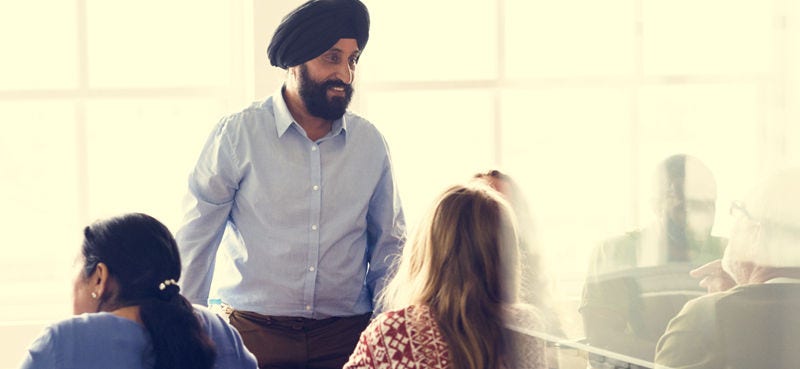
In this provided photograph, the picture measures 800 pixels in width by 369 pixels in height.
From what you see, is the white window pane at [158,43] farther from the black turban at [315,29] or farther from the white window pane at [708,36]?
the white window pane at [708,36]

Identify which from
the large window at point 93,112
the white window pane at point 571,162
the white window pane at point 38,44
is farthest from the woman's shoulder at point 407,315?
the white window pane at point 38,44

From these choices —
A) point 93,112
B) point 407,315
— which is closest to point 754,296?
point 407,315

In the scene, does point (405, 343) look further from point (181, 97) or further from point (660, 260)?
point (181, 97)

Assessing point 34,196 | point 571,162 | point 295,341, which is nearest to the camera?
point 295,341

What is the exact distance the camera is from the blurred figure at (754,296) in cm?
187

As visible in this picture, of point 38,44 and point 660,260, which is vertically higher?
point 38,44

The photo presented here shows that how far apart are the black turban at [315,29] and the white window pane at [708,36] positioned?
814 mm

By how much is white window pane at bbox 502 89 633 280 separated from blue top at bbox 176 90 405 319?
43 cm

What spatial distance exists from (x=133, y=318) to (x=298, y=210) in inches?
31.0

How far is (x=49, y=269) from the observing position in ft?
13.3

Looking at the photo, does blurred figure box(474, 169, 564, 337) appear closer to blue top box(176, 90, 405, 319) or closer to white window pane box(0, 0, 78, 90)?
blue top box(176, 90, 405, 319)

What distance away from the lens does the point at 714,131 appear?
2.07 metres

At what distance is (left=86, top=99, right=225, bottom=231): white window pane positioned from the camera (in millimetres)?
4000

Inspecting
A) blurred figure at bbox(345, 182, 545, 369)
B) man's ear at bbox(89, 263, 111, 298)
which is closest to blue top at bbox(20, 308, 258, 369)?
man's ear at bbox(89, 263, 111, 298)
